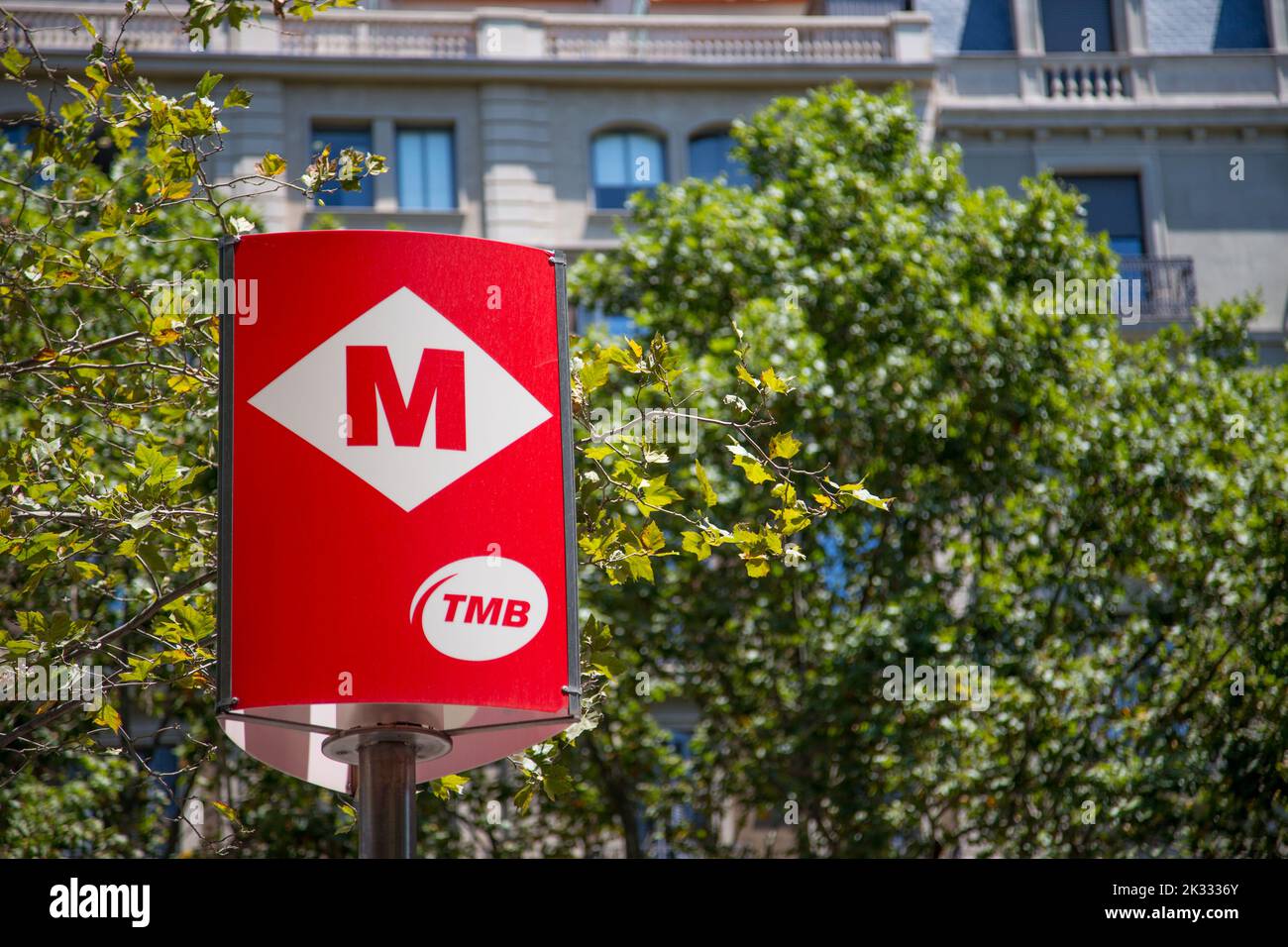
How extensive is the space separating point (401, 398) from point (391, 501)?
354 millimetres

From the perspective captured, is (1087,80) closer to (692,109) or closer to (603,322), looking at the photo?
(692,109)

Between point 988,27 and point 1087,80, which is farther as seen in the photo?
point 988,27

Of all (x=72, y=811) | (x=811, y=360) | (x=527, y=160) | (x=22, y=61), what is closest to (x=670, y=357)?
(x=22, y=61)

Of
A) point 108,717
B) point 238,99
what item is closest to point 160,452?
point 108,717

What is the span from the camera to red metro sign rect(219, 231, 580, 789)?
495cm

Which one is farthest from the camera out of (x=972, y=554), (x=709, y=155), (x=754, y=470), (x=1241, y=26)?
(x=1241, y=26)

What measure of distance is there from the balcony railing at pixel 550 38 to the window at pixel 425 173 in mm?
1490

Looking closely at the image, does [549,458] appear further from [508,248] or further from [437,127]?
[437,127]

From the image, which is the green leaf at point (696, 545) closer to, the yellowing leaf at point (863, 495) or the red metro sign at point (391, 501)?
the yellowing leaf at point (863, 495)

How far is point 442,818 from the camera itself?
62.5 ft

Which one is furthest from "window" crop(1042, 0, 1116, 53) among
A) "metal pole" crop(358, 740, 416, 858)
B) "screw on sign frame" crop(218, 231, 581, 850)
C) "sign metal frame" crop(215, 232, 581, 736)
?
"metal pole" crop(358, 740, 416, 858)

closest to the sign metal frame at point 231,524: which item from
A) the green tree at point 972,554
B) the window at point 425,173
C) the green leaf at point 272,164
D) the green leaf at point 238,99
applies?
the green leaf at point 238,99

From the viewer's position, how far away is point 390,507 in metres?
5.05

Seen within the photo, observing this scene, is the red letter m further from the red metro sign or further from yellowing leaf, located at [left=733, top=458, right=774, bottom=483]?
yellowing leaf, located at [left=733, top=458, right=774, bottom=483]
